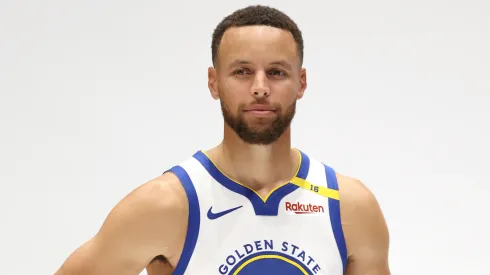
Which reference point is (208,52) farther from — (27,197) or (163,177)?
(163,177)

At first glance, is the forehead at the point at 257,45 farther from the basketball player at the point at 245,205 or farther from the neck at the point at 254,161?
the neck at the point at 254,161

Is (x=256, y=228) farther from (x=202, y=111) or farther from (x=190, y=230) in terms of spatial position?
(x=202, y=111)

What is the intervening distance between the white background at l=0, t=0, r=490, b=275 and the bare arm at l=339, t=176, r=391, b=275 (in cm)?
113

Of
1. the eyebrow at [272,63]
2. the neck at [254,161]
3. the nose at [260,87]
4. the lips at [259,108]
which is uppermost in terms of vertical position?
the eyebrow at [272,63]

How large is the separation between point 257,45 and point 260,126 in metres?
0.18

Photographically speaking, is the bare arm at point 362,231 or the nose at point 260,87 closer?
the nose at point 260,87

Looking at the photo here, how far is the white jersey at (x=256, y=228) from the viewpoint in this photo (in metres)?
1.90

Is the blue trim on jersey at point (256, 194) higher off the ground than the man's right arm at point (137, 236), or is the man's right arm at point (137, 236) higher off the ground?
the blue trim on jersey at point (256, 194)

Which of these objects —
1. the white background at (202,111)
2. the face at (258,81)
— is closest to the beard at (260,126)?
the face at (258,81)

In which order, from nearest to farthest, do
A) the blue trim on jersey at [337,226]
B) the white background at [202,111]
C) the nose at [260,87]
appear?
the nose at [260,87] → the blue trim on jersey at [337,226] → the white background at [202,111]

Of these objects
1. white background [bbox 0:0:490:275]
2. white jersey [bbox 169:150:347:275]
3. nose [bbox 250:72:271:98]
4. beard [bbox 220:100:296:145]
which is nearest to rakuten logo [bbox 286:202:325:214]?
white jersey [bbox 169:150:347:275]

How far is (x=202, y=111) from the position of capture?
314 cm

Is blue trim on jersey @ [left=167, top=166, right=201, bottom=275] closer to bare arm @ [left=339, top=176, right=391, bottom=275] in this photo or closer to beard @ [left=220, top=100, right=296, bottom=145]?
beard @ [left=220, top=100, right=296, bottom=145]

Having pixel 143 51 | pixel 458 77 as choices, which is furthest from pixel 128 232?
pixel 458 77
